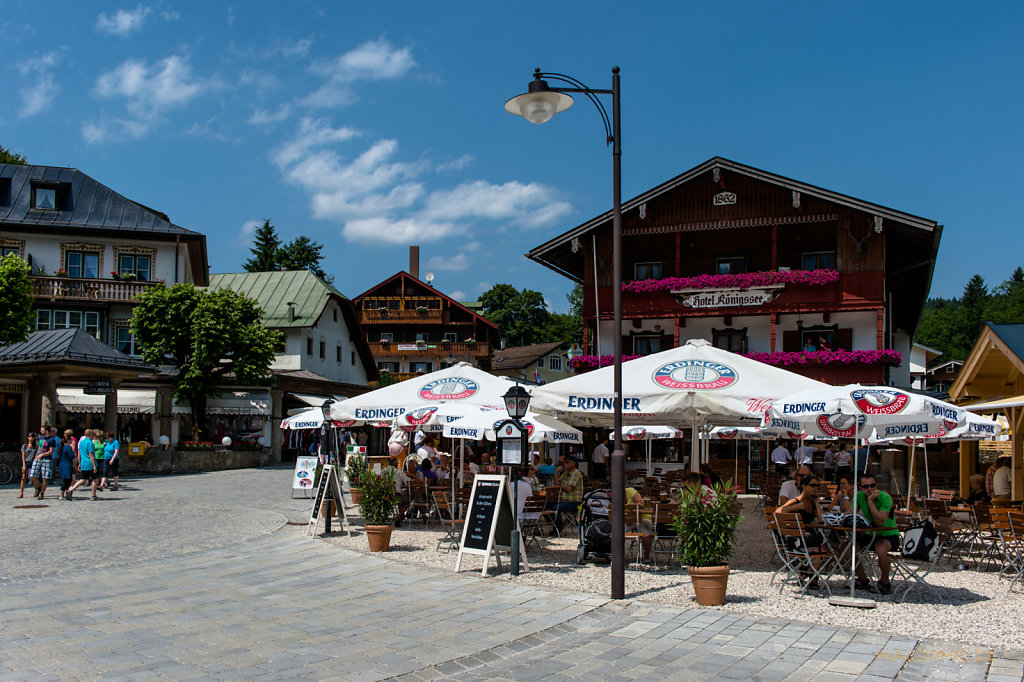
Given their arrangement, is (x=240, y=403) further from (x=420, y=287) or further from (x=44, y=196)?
(x=420, y=287)

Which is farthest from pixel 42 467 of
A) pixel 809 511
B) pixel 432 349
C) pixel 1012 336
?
pixel 432 349

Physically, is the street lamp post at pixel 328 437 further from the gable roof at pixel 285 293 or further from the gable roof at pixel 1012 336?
the gable roof at pixel 285 293

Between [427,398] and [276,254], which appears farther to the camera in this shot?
[276,254]

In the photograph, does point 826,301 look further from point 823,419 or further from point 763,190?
point 823,419

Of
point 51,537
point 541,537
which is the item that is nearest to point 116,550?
point 51,537

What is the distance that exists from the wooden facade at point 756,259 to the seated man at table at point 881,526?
21023mm

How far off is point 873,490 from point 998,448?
2000cm

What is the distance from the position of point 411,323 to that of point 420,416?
5157 centimetres

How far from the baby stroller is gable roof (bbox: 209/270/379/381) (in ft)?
119

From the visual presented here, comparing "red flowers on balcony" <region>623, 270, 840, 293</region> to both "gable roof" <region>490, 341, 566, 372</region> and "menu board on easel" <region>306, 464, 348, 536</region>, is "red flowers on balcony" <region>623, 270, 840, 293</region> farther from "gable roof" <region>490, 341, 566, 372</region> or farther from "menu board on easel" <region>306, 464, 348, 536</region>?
"gable roof" <region>490, 341, 566, 372</region>

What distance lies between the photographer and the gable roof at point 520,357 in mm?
71125

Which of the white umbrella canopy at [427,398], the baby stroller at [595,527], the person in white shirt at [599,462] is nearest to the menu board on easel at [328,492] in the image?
the white umbrella canopy at [427,398]

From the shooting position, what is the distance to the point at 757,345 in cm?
3241

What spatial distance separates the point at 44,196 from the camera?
131ft
